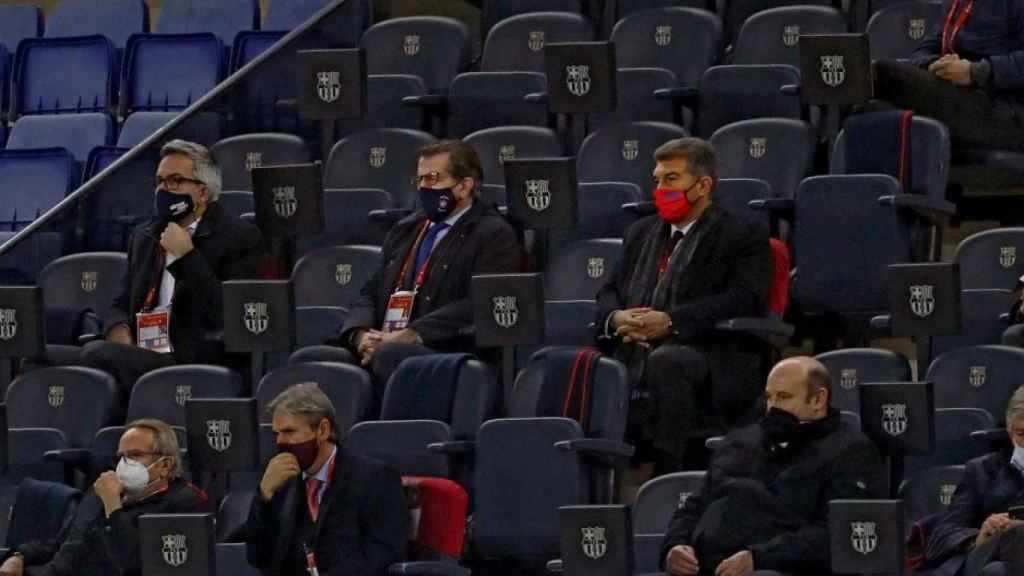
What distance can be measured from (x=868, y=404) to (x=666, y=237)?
2.64 feet

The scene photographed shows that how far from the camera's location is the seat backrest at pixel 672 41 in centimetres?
705

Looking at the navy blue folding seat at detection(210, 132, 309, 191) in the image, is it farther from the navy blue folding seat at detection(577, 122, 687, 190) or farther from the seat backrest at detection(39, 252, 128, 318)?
the navy blue folding seat at detection(577, 122, 687, 190)

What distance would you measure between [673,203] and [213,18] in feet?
10.6

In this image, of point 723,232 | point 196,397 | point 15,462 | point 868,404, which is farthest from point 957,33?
point 15,462

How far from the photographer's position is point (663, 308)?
19.3 feet

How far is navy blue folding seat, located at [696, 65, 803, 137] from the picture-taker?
22.0 feet

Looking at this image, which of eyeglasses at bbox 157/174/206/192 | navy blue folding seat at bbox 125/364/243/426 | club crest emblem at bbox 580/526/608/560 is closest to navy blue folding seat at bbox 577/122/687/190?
eyeglasses at bbox 157/174/206/192

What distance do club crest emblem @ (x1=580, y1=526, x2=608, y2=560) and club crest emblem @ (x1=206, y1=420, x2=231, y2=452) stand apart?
0.96m

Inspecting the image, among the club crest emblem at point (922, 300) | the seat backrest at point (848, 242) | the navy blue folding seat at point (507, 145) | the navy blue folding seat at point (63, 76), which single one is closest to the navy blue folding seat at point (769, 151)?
the seat backrest at point (848, 242)

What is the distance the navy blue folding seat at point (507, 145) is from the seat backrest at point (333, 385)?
904 mm

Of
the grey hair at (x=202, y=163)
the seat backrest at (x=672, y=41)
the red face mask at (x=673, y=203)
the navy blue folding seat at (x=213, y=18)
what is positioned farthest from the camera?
the navy blue folding seat at (x=213, y=18)

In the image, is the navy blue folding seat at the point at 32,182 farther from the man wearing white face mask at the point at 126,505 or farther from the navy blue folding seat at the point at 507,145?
the man wearing white face mask at the point at 126,505

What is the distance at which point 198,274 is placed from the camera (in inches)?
251

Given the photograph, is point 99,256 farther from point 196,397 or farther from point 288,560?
point 288,560
